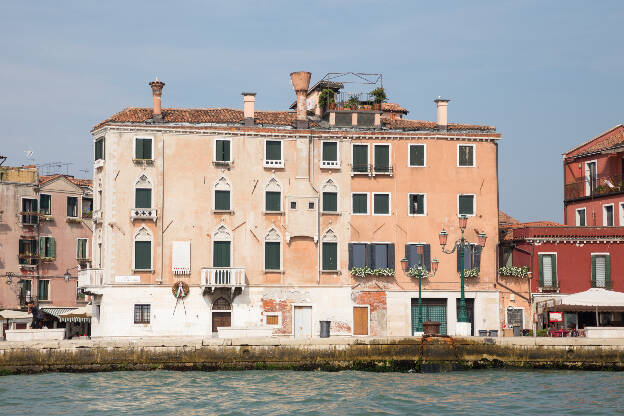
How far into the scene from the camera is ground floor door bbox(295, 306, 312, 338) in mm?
53281

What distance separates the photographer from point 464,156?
5541 cm

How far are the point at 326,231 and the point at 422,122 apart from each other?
8128mm

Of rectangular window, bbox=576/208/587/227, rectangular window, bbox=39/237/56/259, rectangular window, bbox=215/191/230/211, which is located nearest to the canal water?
rectangular window, bbox=215/191/230/211

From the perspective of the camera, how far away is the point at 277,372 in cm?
4312

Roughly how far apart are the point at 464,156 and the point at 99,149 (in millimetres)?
18182

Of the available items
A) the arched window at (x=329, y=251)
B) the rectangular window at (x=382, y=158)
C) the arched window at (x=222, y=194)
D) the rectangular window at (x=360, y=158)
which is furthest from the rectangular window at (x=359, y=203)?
the arched window at (x=222, y=194)

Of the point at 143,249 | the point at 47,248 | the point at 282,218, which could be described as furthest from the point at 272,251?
the point at 47,248

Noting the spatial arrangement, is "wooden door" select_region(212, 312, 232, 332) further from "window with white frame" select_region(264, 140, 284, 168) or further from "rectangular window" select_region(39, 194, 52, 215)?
"rectangular window" select_region(39, 194, 52, 215)

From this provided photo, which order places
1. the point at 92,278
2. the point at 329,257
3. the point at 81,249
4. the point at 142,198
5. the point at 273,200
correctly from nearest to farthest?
the point at 142,198, the point at 92,278, the point at 273,200, the point at 329,257, the point at 81,249

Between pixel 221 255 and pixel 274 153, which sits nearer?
pixel 221 255

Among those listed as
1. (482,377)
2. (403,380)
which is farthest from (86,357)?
(482,377)

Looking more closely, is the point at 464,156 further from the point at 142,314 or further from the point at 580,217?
the point at 142,314

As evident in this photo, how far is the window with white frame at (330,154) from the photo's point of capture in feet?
A: 178

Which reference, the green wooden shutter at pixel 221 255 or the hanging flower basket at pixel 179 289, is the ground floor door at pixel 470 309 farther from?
the hanging flower basket at pixel 179 289
